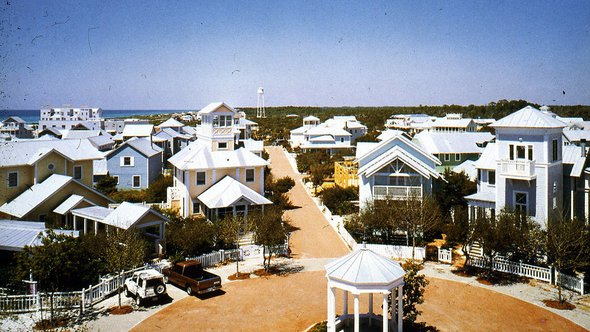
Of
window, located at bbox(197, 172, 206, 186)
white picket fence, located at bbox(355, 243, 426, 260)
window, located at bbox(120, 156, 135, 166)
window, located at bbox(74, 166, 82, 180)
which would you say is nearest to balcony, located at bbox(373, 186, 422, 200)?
white picket fence, located at bbox(355, 243, 426, 260)

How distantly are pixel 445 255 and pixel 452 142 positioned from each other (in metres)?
31.8

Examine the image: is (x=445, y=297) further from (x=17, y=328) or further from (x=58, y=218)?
(x=58, y=218)

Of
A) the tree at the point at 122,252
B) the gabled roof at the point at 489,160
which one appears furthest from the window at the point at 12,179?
the gabled roof at the point at 489,160

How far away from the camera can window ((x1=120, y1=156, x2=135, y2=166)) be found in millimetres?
50469

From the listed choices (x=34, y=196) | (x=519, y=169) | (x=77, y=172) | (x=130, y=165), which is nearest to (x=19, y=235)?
(x=34, y=196)

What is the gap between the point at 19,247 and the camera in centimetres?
2311

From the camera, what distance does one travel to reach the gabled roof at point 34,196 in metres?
30.2

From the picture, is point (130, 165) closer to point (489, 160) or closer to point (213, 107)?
point (213, 107)

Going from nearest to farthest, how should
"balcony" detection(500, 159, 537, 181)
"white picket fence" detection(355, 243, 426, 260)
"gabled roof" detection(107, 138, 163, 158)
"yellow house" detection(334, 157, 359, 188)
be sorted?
"balcony" detection(500, 159, 537, 181) → "white picket fence" detection(355, 243, 426, 260) → "yellow house" detection(334, 157, 359, 188) → "gabled roof" detection(107, 138, 163, 158)

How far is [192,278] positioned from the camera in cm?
2280

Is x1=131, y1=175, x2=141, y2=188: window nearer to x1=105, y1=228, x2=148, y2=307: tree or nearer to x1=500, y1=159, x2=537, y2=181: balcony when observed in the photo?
x1=105, y1=228, x2=148, y2=307: tree

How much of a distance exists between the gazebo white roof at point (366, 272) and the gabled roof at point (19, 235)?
14619 millimetres

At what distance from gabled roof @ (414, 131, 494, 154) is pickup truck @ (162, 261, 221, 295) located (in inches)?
1505

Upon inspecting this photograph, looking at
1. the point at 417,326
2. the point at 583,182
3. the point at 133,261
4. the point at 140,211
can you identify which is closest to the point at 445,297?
the point at 417,326
